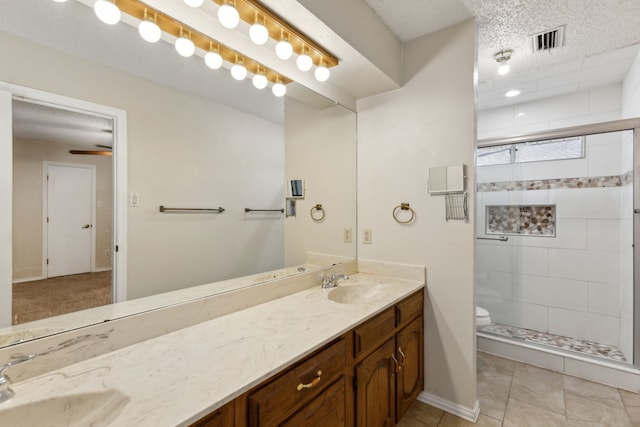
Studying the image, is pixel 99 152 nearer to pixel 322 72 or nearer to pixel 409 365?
pixel 322 72

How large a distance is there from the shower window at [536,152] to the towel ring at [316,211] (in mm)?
1649

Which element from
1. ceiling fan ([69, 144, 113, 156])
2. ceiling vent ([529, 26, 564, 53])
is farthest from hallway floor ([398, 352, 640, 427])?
ceiling vent ([529, 26, 564, 53])

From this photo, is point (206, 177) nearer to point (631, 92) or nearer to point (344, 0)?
point (344, 0)

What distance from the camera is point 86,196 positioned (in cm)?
98

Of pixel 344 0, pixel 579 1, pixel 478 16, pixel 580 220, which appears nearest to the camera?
pixel 344 0

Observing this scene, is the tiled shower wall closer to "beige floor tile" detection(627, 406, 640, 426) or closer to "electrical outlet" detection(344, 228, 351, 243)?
"beige floor tile" detection(627, 406, 640, 426)

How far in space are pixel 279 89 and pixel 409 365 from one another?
178 centimetres

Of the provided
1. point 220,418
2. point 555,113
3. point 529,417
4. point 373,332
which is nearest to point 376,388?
point 373,332

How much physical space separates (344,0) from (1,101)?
1.41 metres

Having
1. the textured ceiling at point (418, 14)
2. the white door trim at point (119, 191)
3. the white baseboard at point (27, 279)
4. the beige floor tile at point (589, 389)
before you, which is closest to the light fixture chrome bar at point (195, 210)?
the white door trim at point (119, 191)

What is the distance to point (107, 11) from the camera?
1029 millimetres

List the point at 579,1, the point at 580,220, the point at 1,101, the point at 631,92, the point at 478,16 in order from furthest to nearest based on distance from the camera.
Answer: the point at 580,220, the point at 631,92, the point at 478,16, the point at 579,1, the point at 1,101

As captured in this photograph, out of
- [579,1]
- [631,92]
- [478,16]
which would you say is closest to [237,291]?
[478,16]

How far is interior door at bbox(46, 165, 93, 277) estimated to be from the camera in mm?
899
